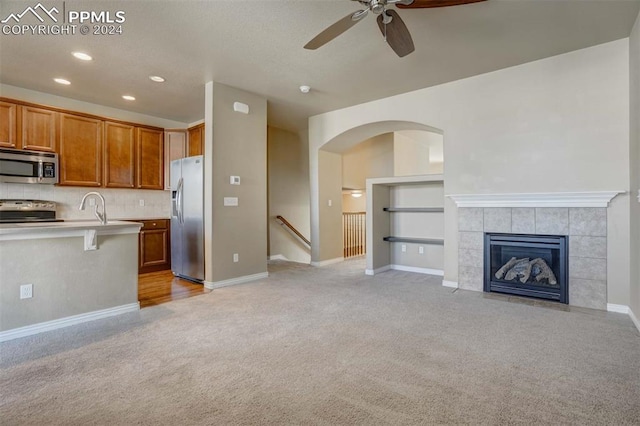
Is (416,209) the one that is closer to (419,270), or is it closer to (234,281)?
(419,270)

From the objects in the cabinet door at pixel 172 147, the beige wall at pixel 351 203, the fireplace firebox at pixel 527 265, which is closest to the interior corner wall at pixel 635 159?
the fireplace firebox at pixel 527 265

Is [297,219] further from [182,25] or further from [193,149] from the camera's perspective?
[182,25]

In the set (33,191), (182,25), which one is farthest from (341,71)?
(33,191)

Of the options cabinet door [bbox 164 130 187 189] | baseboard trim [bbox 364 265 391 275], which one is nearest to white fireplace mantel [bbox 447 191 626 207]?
baseboard trim [bbox 364 265 391 275]

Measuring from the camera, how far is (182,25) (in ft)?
9.75

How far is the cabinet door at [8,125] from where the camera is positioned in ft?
13.6

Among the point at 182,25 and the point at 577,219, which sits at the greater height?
the point at 182,25

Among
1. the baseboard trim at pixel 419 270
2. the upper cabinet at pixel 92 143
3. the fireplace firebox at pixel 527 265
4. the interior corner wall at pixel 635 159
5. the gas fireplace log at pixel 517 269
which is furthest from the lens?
the baseboard trim at pixel 419 270

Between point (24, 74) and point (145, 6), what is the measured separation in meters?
A: 2.66

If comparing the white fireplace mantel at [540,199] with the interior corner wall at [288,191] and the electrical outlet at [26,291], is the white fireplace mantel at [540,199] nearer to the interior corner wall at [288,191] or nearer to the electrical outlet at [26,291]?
the interior corner wall at [288,191]

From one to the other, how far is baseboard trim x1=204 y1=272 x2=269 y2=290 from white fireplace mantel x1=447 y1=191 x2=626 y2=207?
9.92 feet

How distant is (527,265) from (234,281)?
3848mm

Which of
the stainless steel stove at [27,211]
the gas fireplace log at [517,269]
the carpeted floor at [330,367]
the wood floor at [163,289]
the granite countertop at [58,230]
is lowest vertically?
the carpeted floor at [330,367]

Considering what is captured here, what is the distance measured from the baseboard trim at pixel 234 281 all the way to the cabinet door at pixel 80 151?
2.53 metres
